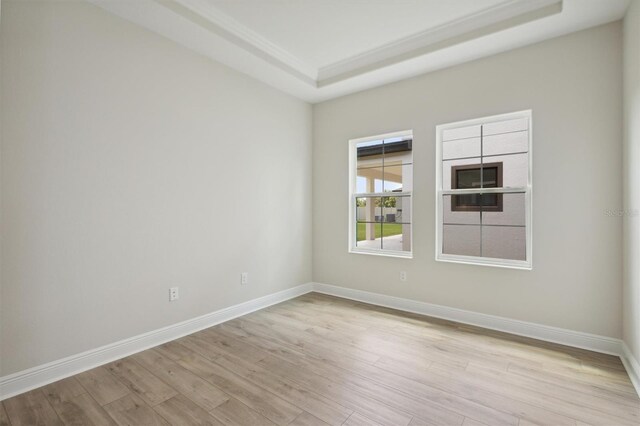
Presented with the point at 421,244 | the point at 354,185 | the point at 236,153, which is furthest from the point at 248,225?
the point at 421,244

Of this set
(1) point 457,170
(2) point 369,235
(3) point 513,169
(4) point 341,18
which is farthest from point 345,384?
(4) point 341,18

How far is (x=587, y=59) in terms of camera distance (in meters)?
2.69

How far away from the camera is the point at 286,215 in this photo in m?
4.21

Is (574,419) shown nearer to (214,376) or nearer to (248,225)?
(214,376)

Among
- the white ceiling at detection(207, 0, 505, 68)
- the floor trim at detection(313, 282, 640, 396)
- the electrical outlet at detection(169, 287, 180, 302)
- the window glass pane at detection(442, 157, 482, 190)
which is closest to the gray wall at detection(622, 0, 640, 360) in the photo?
the floor trim at detection(313, 282, 640, 396)

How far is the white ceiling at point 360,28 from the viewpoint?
2551mm

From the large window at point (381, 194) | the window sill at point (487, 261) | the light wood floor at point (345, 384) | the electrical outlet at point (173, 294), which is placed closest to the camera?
the light wood floor at point (345, 384)

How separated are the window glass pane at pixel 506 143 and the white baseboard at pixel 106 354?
10.6 feet

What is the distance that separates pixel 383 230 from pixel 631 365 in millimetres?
2532

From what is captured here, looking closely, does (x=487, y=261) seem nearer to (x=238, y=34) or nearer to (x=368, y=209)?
(x=368, y=209)

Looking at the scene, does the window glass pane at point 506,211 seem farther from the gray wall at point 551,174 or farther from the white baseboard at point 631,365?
the white baseboard at point 631,365

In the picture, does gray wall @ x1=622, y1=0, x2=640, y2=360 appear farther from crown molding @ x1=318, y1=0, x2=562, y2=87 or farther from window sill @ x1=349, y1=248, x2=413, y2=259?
window sill @ x1=349, y1=248, x2=413, y2=259

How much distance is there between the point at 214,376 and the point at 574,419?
2344 mm

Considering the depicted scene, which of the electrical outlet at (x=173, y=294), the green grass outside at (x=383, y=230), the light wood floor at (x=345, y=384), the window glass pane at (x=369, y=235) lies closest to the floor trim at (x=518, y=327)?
the light wood floor at (x=345, y=384)
